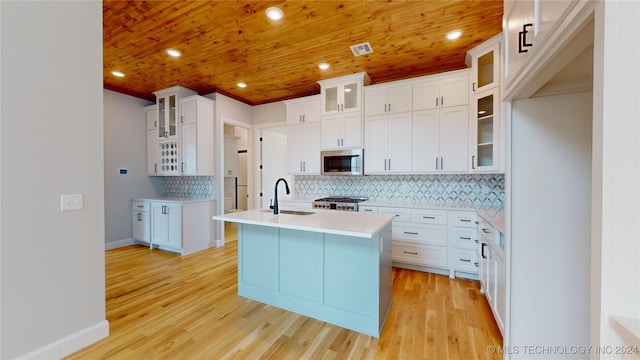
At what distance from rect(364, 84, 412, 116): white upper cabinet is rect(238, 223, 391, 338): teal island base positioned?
1.94 m

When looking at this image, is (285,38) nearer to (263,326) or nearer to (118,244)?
(263,326)

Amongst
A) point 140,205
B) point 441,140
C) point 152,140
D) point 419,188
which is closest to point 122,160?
point 152,140

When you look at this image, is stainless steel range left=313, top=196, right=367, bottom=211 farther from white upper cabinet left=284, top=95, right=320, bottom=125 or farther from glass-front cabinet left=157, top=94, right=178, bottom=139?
glass-front cabinet left=157, top=94, right=178, bottom=139

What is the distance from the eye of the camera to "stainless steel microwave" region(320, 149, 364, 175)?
3.73m

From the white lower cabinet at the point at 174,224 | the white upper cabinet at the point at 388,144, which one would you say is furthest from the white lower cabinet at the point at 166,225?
the white upper cabinet at the point at 388,144

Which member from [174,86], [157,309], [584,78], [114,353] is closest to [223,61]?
[174,86]

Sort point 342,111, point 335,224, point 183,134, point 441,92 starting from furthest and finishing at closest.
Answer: point 183,134 < point 342,111 < point 441,92 < point 335,224

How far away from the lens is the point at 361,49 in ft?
9.80

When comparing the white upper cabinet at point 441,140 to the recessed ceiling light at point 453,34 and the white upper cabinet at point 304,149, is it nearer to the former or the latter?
the recessed ceiling light at point 453,34

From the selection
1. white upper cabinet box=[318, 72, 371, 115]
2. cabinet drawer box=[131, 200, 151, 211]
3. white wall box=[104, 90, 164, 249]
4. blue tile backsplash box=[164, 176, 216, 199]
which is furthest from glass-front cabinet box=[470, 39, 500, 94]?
white wall box=[104, 90, 164, 249]

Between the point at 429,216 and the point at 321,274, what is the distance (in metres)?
1.69

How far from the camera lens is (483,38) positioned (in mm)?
2748

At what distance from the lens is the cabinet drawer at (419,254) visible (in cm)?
308

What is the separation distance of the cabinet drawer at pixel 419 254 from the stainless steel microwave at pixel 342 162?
1162mm
